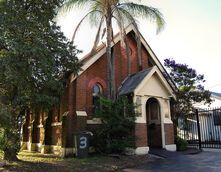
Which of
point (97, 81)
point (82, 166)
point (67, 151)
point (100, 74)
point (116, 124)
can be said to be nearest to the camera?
point (82, 166)

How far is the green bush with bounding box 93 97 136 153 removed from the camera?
14.3 metres

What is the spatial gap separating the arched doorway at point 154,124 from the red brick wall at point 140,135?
2.21 meters

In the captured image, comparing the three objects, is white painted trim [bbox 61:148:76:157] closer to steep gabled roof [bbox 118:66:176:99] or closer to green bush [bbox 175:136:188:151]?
steep gabled roof [bbox 118:66:176:99]

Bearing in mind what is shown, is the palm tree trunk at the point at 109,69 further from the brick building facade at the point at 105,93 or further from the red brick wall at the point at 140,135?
the red brick wall at the point at 140,135

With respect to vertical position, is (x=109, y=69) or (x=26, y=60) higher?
(x=109, y=69)

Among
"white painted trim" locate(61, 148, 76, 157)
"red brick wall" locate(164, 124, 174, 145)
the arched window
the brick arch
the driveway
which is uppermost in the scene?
the brick arch

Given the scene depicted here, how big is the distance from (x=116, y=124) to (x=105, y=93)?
3971 millimetres

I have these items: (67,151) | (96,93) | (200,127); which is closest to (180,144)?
(200,127)

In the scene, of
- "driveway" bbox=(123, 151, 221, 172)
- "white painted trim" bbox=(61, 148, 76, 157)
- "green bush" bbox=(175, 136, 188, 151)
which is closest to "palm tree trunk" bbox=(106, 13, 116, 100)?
"white painted trim" bbox=(61, 148, 76, 157)

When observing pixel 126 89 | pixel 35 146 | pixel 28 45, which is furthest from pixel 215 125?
pixel 28 45

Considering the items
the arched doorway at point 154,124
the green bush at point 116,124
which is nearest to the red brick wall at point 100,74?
the green bush at point 116,124

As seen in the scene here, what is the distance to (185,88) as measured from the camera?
67.8 ft

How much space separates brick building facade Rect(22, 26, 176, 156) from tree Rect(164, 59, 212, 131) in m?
2.91

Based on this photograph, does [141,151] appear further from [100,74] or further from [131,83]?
[100,74]
